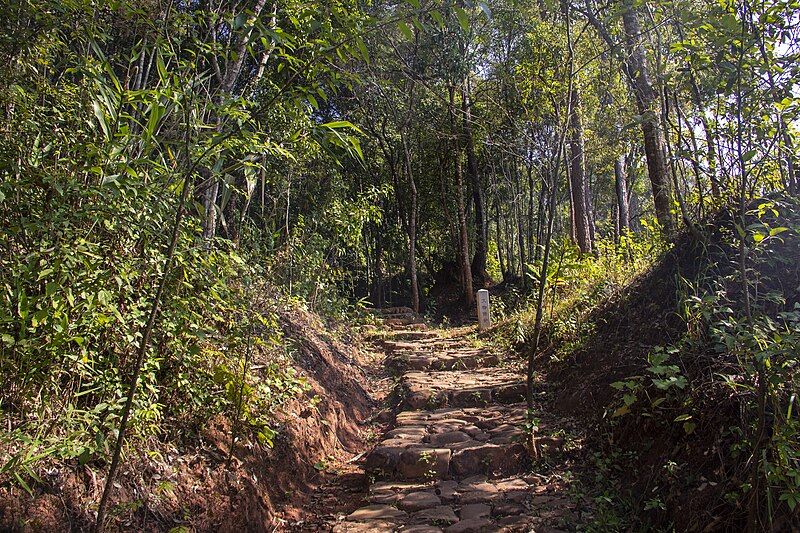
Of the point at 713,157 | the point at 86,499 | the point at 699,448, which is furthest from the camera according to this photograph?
the point at 713,157

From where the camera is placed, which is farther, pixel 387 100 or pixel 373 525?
pixel 387 100

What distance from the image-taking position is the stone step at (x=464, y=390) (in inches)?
214

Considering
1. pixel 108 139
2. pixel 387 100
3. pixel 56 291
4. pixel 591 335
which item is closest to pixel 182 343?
pixel 56 291

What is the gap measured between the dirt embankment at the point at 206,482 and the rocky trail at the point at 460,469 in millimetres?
435

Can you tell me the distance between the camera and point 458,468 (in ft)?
13.1

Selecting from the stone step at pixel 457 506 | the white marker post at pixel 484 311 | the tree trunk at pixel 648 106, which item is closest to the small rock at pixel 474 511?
the stone step at pixel 457 506

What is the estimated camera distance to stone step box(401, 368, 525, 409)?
5434 millimetres

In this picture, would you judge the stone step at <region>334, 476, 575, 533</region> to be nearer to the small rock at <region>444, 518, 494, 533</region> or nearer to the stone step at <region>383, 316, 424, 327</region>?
the small rock at <region>444, 518, 494, 533</region>

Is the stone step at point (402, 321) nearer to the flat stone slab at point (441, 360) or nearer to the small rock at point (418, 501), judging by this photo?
the flat stone slab at point (441, 360)

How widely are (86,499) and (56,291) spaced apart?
919 mm

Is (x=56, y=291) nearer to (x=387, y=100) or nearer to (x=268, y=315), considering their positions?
(x=268, y=315)

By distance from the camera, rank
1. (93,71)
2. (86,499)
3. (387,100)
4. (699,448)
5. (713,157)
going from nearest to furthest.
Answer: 1. (93,71)
2. (86,499)
3. (699,448)
4. (713,157)
5. (387,100)

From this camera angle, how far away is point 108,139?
2158mm

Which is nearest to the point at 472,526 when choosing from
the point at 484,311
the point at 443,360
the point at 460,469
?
the point at 460,469
